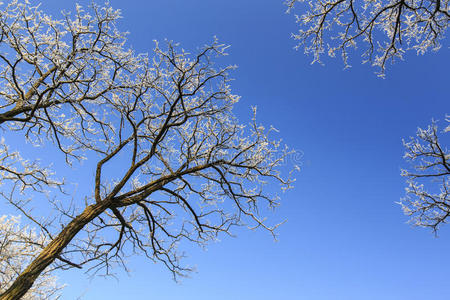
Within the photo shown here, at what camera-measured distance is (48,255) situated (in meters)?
4.95

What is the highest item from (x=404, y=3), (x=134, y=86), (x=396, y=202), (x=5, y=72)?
(x=396, y=202)

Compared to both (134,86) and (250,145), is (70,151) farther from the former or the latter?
(250,145)

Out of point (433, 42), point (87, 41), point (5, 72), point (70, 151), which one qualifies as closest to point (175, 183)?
point (70, 151)

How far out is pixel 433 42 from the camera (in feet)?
24.8

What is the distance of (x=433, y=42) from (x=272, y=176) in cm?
482

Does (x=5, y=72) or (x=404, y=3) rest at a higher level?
(x=404, y=3)

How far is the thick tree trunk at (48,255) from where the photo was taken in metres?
4.57

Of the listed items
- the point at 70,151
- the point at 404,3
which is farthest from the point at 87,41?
the point at 404,3

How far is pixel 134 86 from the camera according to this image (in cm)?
670

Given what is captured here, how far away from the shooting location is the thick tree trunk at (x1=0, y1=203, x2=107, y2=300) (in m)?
4.57

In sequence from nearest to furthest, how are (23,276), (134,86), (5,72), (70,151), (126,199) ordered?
1. (23,276)
2. (126,199)
3. (134,86)
4. (5,72)
5. (70,151)

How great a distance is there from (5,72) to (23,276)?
4.61 metres

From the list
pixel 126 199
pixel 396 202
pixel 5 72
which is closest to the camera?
pixel 126 199

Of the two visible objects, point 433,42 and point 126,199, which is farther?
point 433,42
